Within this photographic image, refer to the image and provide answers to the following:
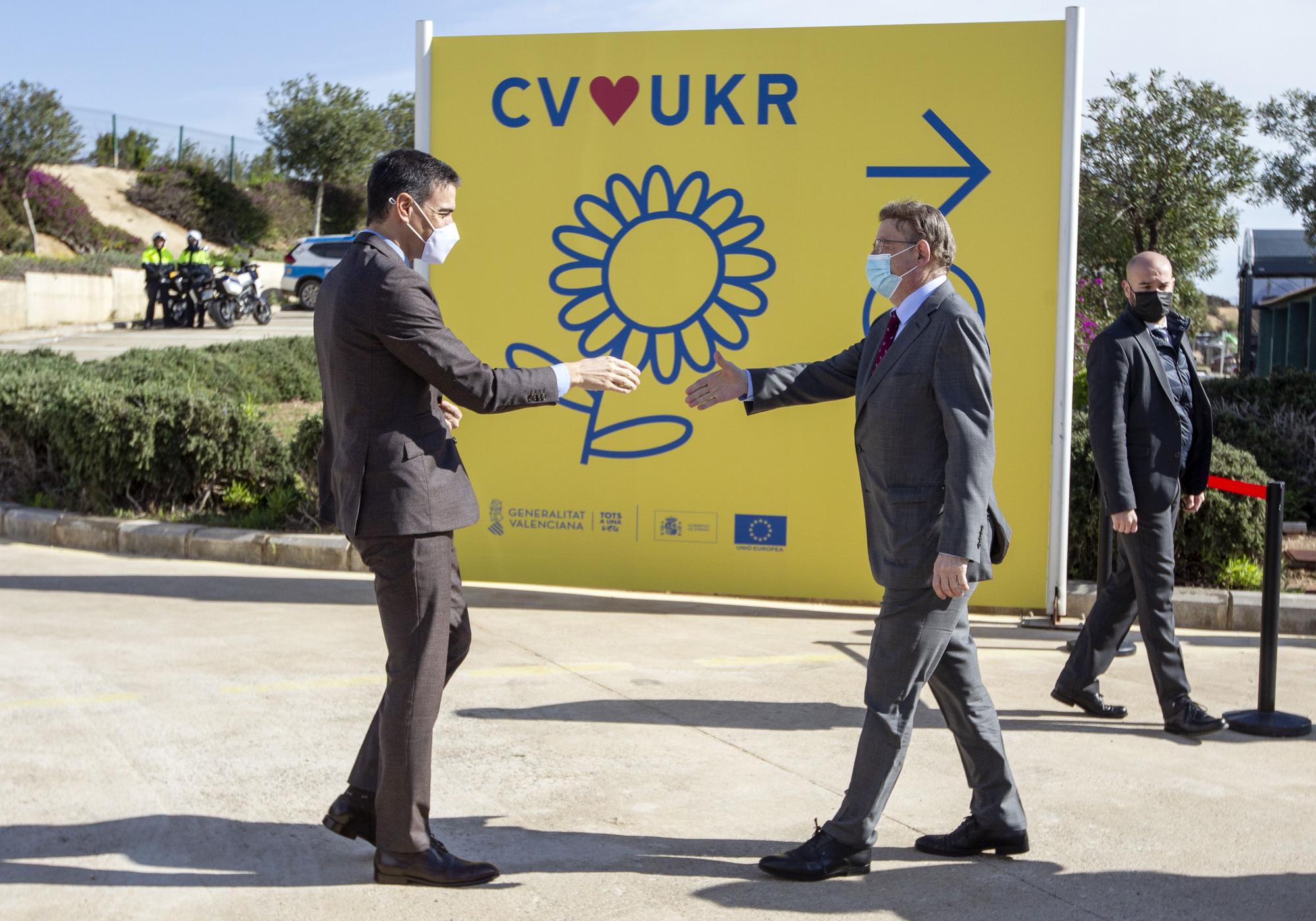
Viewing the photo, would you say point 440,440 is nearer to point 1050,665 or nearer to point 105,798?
point 105,798

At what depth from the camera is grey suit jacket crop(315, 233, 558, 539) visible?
3406mm

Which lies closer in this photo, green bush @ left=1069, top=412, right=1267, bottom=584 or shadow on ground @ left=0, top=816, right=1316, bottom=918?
shadow on ground @ left=0, top=816, right=1316, bottom=918

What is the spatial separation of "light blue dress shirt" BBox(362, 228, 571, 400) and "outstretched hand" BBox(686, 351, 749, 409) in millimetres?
632

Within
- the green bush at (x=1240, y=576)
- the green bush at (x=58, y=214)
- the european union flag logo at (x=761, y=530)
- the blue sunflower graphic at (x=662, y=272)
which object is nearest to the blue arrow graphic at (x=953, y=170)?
the blue sunflower graphic at (x=662, y=272)

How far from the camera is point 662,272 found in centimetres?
712

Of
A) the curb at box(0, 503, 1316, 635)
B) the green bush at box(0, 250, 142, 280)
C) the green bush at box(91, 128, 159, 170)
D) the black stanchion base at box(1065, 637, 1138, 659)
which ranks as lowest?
the black stanchion base at box(1065, 637, 1138, 659)

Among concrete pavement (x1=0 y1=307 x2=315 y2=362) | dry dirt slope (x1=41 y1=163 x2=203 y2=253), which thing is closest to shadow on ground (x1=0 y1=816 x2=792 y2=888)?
concrete pavement (x1=0 y1=307 x2=315 y2=362)

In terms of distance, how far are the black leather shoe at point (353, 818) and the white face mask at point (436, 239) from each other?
5.13ft

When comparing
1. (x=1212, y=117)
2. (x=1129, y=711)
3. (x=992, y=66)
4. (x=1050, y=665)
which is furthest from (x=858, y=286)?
(x=1212, y=117)

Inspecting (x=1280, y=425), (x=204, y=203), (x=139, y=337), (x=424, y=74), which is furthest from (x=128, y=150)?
(x=1280, y=425)

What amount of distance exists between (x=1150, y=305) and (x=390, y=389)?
10.2 ft

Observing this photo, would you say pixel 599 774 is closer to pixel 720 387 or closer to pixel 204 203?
pixel 720 387

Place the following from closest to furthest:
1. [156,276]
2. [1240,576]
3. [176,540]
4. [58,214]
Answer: [1240,576]
[176,540]
[156,276]
[58,214]

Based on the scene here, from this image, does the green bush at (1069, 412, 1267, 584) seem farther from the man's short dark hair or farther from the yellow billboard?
the man's short dark hair
